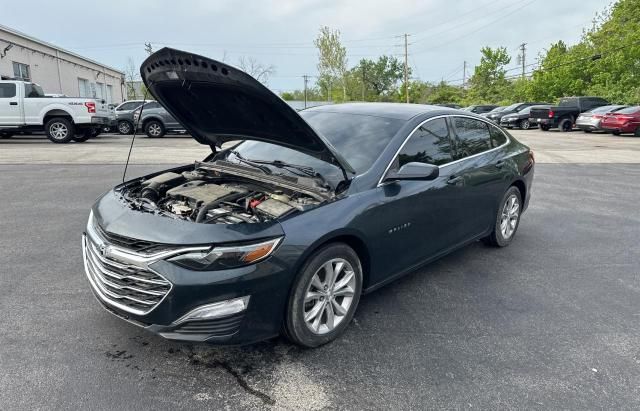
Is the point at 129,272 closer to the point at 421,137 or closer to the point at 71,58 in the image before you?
the point at 421,137

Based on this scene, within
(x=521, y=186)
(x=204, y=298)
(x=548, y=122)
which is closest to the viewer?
(x=204, y=298)

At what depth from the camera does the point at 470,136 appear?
4.43 meters

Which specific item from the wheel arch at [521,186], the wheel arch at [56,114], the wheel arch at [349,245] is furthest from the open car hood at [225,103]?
the wheel arch at [56,114]

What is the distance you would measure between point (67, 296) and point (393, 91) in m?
76.2

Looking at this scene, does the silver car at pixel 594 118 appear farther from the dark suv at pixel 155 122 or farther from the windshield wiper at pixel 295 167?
the windshield wiper at pixel 295 167

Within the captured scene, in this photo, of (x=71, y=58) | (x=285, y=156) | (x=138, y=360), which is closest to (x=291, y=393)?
(x=138, y=360)

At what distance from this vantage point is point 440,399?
247cm

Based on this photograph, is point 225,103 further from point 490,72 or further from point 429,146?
point 490,72

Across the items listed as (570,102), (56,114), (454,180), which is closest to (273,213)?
(454,180)

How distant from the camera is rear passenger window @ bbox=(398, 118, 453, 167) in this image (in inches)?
141

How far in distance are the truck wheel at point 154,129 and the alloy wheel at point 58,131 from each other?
3.75 m

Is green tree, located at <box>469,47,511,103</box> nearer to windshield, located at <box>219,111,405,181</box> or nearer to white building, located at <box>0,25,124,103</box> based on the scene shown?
white building, located at <box>0,25,124,103</box>

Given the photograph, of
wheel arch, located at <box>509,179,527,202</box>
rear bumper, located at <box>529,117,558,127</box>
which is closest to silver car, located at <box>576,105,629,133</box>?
rear bumper, located at <box>529,117,558,127</box>

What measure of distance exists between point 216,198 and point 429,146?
75.4 inches
